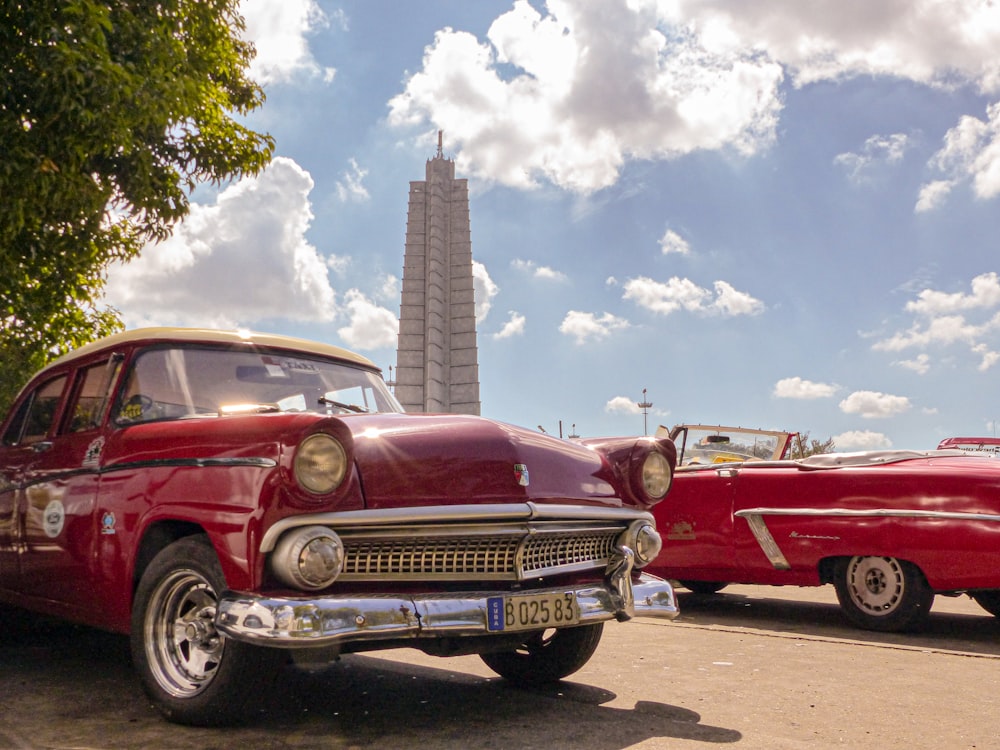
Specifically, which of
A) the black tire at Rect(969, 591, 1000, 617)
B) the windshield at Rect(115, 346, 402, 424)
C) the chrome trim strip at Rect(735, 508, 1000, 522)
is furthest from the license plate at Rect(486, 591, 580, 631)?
the black tire at Rect(969, 591, 1000, 617)

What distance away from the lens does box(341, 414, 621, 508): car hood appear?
3488mm

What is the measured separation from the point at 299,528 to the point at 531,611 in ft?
2.95

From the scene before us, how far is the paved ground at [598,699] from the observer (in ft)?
11.4

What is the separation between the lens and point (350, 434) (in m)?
3.36

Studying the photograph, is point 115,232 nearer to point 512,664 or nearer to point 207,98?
point 207,98

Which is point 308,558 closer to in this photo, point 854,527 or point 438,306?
point 854,527

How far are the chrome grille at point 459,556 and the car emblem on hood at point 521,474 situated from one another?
7.4 inches

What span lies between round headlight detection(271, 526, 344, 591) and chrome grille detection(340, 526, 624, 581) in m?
0.10

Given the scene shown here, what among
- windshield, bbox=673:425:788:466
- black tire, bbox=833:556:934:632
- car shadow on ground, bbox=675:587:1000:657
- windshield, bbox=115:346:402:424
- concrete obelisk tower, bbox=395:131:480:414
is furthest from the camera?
concrete obelisk tower, bbox=395:131:480:414

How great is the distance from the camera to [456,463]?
363 cm

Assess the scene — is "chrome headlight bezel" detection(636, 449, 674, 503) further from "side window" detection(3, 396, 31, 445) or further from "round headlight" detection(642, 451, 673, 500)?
"side window" detection(3, 396, 31, 445)

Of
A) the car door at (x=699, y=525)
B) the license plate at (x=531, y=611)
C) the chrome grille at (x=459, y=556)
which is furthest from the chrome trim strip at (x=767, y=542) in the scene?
the license plate at (x=531, y=611)

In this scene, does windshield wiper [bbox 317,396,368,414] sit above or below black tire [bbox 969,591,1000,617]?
above

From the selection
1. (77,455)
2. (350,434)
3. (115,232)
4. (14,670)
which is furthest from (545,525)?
(115,232)
